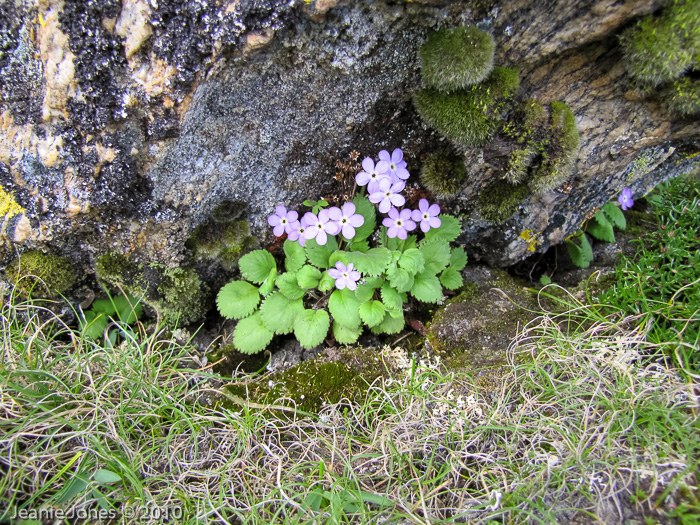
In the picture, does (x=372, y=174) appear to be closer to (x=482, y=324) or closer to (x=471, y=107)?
(x=471, y=107)

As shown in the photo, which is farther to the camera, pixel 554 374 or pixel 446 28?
pixel 554 374

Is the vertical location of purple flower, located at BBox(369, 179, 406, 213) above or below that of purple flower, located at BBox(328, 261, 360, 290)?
above

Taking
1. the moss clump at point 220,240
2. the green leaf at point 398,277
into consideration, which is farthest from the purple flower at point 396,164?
the moss clump at point 220,240

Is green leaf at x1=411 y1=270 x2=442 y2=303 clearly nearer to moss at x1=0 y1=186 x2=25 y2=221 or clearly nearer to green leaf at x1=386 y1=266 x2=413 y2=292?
green leaf at x1=386 y1=266 x2=413 y2=292

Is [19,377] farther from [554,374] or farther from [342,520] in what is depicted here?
[554,374]

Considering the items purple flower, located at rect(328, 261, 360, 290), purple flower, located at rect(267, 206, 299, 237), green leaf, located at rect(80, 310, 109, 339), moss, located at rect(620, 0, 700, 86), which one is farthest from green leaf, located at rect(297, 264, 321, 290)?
moss, located at rect(620, 0, 700, 86)

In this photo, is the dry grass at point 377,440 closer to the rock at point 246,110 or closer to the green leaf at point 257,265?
the green leaf at point 257,265

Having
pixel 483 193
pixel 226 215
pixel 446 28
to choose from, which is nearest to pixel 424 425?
pixel 483 193
